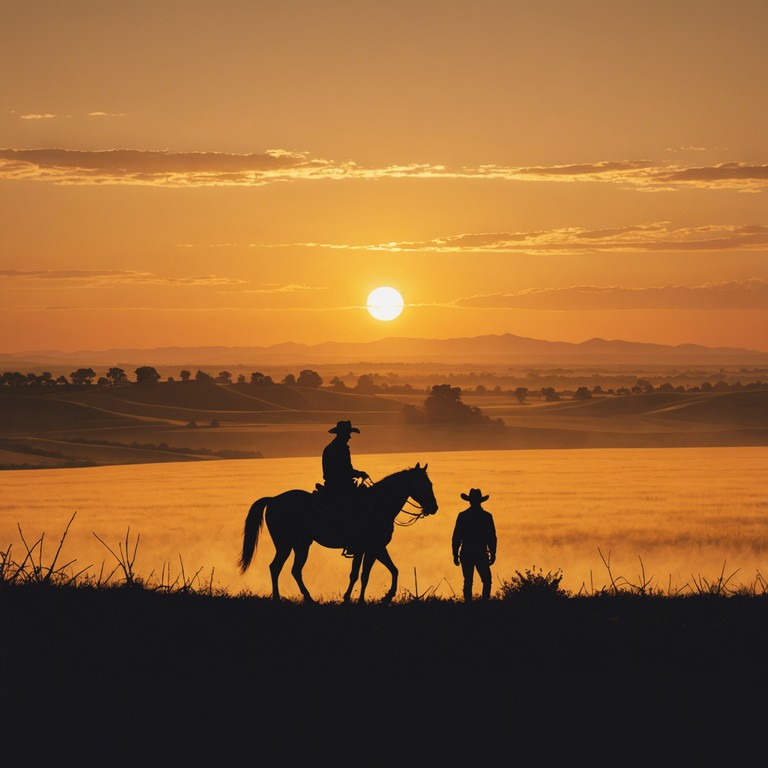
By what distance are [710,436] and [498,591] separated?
111m

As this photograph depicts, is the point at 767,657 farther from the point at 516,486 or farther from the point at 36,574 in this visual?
the point at 516,486

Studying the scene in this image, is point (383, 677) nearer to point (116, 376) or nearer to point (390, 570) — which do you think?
point (390, 570)

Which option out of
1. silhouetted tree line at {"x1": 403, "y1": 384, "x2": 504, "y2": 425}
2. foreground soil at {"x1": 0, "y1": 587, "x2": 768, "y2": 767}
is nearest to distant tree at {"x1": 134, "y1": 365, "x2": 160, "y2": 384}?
silhouetted tree line at {"x1": 403, "y1": 384, "x2": 504, "y2": 425}

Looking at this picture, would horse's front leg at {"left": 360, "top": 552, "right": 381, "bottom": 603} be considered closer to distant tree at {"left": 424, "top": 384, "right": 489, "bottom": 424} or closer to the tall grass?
the tall grass

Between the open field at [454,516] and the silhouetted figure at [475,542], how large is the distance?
1.02 meters

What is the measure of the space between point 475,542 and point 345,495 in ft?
7.23

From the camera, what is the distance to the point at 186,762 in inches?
409

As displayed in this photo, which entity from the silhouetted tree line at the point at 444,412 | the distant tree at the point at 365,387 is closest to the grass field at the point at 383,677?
the silhouetted tree line at the point at 444,412

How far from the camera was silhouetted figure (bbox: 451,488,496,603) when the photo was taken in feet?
53.5

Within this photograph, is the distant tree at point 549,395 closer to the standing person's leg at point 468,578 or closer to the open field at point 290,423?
the open field at point 290,423

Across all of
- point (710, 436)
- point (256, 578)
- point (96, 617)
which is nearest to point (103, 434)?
point (710, 436)

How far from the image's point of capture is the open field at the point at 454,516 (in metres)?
25.5

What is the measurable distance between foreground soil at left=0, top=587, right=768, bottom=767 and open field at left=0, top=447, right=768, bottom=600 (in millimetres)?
2215

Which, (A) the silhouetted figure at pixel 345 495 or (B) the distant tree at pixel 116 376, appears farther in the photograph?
(B) the distant tree at pixel 116 376
